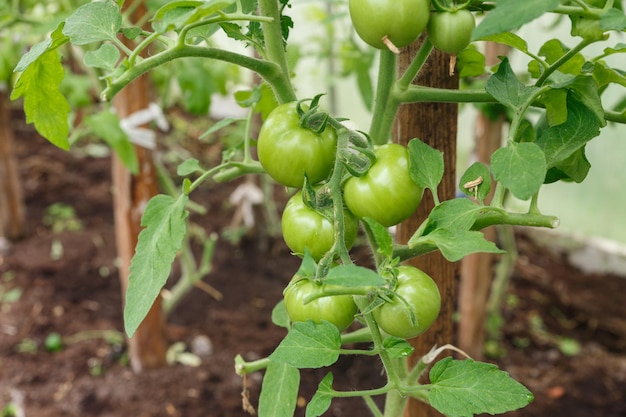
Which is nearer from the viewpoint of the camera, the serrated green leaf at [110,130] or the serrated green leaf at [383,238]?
the serrated green leaf at [383,238]

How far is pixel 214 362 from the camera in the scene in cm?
177

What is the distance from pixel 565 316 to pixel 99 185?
7.31 feet

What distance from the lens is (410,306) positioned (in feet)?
1.68

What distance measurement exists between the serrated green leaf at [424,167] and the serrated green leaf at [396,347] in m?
0.14

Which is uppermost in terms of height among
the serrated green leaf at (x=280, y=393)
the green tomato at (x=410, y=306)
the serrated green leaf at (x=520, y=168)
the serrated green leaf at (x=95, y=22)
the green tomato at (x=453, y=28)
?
the serrated green leaf at (x=95, y=22)

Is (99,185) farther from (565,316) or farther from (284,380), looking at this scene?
(284,380)

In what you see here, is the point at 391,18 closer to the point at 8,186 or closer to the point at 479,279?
the point at 479,279

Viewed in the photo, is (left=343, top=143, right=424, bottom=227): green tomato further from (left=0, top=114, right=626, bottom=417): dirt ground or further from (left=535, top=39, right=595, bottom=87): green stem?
(left=0, top=114, right=626, bottom=417): dirt ground

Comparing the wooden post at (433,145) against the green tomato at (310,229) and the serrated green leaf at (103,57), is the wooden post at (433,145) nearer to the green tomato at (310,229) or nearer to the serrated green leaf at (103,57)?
the green tomato at (310,229)

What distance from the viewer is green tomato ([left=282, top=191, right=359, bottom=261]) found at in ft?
1.82

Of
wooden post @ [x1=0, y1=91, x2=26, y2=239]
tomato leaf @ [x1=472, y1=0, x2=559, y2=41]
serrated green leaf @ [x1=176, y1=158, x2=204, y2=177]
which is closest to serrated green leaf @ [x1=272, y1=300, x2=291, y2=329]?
serrated green leaf @ [x1=176, y1=158, x2=204, y2=177]

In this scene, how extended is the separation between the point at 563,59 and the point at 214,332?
1609mm

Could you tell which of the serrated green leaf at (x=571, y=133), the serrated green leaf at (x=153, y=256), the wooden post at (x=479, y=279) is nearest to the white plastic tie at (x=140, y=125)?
A: the wooden post at (x=479, y=279)

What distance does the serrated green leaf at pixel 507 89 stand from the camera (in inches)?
21.4
